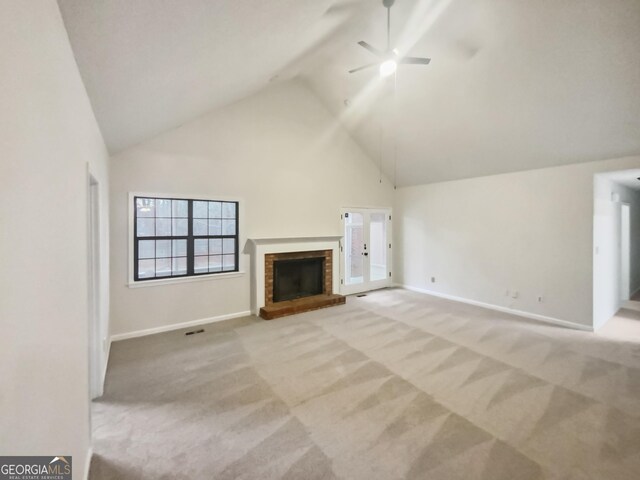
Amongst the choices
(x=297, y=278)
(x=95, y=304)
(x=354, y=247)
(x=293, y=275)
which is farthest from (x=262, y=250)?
(x=95, y=304)

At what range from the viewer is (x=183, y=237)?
14.8 ft

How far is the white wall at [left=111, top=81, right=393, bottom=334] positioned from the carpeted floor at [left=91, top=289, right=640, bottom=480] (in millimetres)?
667

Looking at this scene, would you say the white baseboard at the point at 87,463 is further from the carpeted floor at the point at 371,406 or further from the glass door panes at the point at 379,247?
the glass door panes at the point at 379,247

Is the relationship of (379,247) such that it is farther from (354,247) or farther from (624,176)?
(624,176)

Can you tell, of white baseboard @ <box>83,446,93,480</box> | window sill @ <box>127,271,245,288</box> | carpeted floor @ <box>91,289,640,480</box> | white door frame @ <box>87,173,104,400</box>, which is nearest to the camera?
white baseboard @ <box>83,446,93,480</box>

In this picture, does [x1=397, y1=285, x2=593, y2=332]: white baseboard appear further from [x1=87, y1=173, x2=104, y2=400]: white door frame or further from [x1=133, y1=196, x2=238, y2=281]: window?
[x1=87, y1=173, x2=104, y2=400]: white door frame

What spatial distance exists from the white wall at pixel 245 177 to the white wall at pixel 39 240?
2.64 m

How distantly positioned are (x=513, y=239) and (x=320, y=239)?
3563mm

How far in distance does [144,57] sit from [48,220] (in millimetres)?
1331

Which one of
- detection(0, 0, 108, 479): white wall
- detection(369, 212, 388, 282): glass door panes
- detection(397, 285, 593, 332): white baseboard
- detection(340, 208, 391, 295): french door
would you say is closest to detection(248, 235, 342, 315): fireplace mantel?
detection(340, 208, 391, 295): french door

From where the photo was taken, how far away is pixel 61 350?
1.31 m

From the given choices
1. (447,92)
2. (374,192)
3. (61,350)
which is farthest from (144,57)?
(374,192)

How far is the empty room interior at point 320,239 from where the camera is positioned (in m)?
1.39

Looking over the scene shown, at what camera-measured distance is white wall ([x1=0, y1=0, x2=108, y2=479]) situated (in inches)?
31.4
